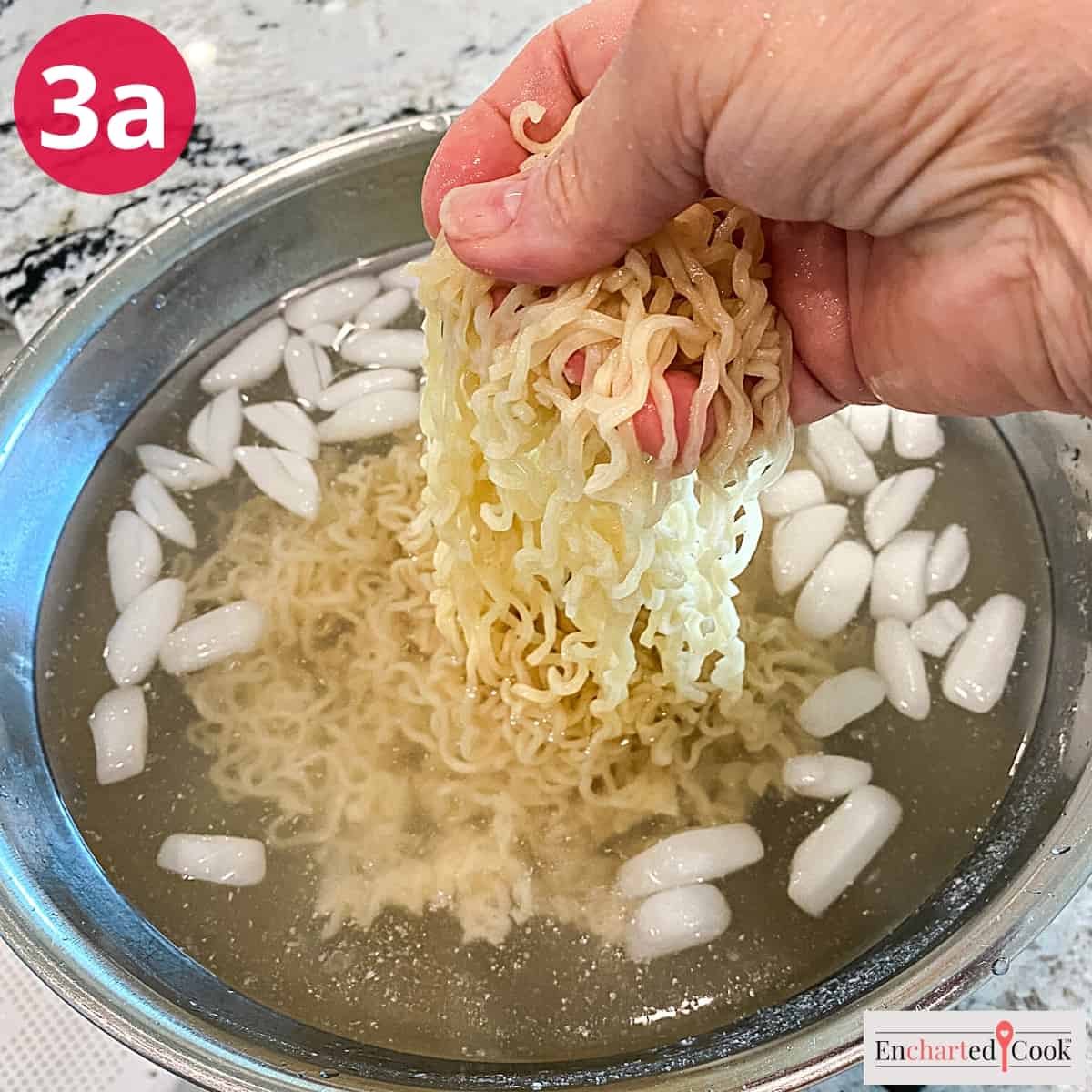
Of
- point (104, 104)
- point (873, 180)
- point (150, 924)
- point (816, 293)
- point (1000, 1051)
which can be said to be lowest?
point (1000, 1051)

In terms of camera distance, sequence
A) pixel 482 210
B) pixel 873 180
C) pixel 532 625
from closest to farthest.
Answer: pixel 873 180, pixel 482 210, pixel 532 625

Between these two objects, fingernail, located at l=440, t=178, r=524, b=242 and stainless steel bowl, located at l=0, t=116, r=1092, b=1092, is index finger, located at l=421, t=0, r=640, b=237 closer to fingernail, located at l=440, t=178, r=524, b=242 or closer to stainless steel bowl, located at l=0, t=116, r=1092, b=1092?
fingernail, located at l=440, t=178, r=524, b=242

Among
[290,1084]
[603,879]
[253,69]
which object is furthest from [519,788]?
[253,69]

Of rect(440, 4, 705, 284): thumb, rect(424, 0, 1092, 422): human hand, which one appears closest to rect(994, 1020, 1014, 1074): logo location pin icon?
rect(424, 0, 1092, 422): human hand

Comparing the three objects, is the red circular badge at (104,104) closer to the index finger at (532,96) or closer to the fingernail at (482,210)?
the index finger at (532,96)

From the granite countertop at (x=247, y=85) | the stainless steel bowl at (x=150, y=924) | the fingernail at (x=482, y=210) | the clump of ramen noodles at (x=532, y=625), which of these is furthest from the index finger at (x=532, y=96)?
the granite countertop at (x=247, y=85)

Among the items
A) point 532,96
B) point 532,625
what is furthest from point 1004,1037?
point 532,96

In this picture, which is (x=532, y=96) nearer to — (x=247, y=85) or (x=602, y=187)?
(x=602, y=187)
